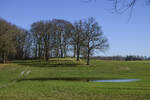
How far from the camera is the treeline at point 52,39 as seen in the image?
199ft

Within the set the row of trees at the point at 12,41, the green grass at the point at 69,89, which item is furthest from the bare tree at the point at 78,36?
the green grass at the point at 69,89

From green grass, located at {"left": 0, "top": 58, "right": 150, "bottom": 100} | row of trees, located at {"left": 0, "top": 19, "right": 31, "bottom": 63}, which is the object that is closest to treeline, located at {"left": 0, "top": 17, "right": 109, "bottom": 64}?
row of trees, located at {"left": 0, "top": 19, "right": 31, "bottom": 63}

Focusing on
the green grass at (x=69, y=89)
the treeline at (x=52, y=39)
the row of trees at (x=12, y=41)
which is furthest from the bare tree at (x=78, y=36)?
the green grass at (x=69, y=89)

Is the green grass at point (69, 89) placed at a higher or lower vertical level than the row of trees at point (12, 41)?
lower

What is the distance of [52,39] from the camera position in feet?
243

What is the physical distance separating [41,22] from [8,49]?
17842mm

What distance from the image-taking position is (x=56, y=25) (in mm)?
71500

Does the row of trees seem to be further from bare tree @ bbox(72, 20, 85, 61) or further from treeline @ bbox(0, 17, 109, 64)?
bare tree @ bbox(72, 20, 85, 61)

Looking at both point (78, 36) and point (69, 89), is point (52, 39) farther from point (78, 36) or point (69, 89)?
point (69, 89)

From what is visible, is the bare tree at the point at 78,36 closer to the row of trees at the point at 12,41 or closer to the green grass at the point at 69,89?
the row of trees at the point at 12,41

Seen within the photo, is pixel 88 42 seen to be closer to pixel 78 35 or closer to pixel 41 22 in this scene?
pixel 78 35

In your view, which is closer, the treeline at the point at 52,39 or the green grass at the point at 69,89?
the green grass at the point at 69,89

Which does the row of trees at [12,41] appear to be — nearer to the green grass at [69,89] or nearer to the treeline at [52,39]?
the treeline at [52,39]

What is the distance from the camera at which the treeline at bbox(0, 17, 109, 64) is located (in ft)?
199
